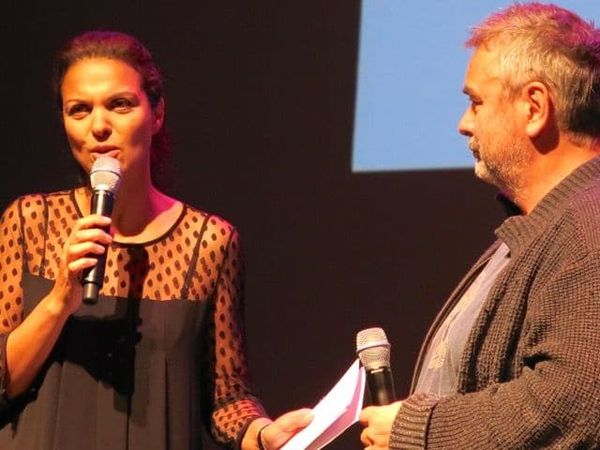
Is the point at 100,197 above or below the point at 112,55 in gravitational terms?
below

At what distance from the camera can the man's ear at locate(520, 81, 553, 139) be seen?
2.05 m

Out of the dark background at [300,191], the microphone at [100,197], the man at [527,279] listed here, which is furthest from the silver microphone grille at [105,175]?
the dark background at [300,191]

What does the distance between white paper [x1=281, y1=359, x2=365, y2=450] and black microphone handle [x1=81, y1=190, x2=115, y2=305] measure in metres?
0.42

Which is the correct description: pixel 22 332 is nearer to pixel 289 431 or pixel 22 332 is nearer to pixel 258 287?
pixel 289 431

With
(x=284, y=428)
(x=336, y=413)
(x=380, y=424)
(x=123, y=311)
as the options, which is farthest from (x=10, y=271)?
(x=380, y=424)

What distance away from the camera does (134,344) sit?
2521mm

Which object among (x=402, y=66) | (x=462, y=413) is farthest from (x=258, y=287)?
(x=462, y=413)

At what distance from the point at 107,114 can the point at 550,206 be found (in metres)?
0.93

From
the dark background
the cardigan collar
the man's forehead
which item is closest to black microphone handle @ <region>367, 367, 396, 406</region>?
the cardigan collar

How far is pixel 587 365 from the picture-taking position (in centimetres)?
177

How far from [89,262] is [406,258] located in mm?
1329

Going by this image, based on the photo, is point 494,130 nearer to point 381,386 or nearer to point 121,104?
point 381,386

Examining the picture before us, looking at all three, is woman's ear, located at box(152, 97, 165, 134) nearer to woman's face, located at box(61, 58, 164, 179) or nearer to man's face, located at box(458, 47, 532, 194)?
woman's face, located at box(61, 58, 164, 179)

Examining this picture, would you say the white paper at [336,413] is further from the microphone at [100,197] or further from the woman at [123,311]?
the microphone at [100,197]
